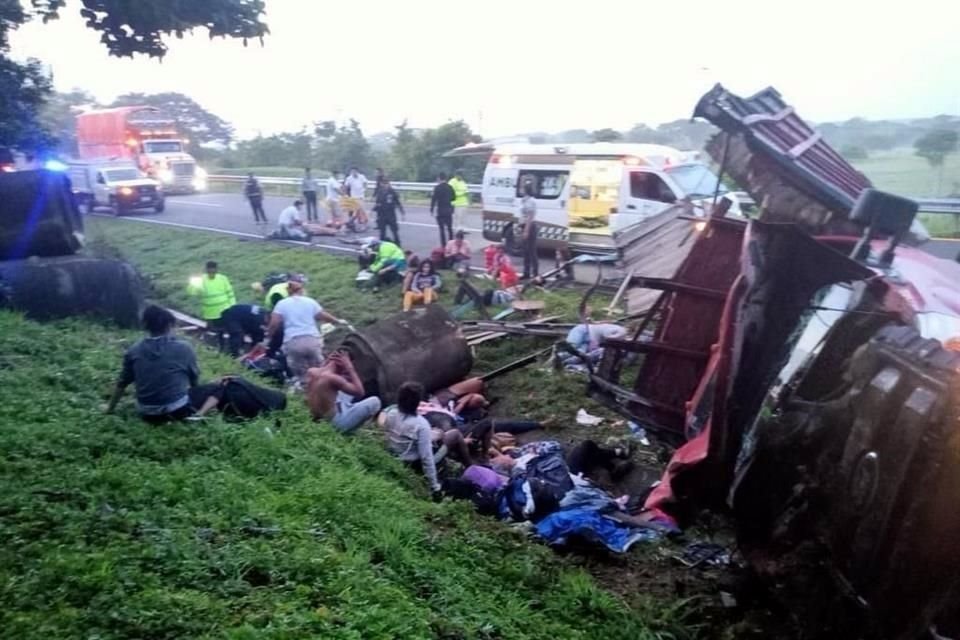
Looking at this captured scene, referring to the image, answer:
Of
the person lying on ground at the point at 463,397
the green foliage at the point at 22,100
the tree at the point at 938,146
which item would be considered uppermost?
the green foliage at the point at 22,100

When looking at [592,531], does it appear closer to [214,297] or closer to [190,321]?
[214,297]

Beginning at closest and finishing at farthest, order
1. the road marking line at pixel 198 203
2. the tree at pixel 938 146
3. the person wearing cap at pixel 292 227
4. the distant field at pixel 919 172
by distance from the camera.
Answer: the distant field at pixel 919 172 < the tree at pixel 938 146 < the person wearing cap at pixel 292 227 < the road marking line at pixel 198 203

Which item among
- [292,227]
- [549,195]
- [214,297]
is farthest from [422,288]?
[292,227]

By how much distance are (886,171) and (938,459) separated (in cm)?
1345

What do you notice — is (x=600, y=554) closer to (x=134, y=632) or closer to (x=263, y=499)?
(x=263, y=499)

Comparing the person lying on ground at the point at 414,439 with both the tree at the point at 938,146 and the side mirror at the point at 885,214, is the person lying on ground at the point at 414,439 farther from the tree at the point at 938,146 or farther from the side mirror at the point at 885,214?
the tree at the point at 938,146

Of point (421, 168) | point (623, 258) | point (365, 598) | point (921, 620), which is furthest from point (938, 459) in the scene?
point (421, 168)

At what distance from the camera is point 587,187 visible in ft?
49.6

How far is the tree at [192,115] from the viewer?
5609cm

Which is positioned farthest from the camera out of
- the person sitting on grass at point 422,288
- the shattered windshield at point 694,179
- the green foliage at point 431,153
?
the green foliage at point 431,153

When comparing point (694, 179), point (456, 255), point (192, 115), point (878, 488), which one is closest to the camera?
point (878, 488)

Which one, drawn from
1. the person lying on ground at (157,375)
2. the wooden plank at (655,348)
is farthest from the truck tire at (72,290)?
the wooden plank at (655,348)

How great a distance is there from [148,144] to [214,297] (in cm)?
2647

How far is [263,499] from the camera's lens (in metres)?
4.96
